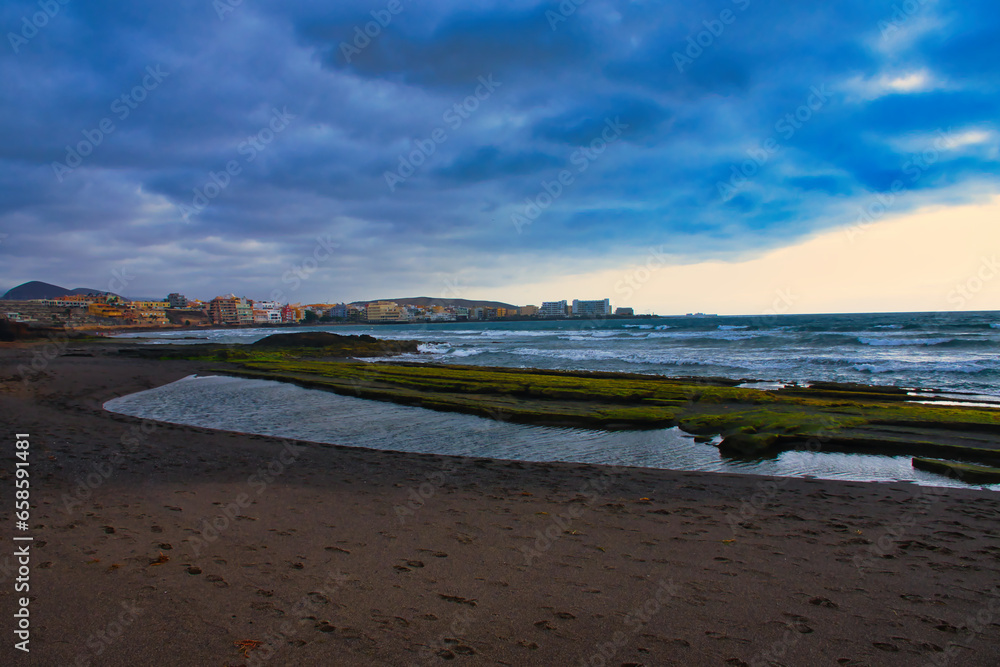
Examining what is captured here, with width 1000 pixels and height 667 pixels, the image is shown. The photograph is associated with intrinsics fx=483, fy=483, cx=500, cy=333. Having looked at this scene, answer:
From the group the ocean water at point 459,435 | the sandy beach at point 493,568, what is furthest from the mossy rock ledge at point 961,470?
the sandy beach at point 493,568

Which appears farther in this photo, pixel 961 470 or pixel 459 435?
pixel 459 435

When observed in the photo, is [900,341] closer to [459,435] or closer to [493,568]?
[459,435]

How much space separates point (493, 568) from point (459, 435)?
7.98m

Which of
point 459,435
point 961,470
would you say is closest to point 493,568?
point 459,435

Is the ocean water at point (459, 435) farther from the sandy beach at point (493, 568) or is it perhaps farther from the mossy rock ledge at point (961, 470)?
the sandy beach at point (493, 568)

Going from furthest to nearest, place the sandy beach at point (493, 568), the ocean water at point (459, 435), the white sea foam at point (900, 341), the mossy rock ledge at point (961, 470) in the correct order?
the white sea foam at point (900, 341) → the ocean water at point (459, 435) → the mossy rock ledge at point (961, 470) → the sandy beach at point (493, 568)

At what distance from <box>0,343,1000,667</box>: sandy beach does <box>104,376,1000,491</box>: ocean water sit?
1.34 meters

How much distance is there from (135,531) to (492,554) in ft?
13.3

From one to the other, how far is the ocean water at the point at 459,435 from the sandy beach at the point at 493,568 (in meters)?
1.34

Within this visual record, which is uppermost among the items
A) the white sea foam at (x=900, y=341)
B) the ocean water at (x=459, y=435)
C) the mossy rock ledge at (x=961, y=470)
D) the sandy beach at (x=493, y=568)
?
the white sea foam at (x=900, y=341)

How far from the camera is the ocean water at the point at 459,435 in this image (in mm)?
9734

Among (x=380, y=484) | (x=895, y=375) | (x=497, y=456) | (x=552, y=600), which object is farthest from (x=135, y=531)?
(x=895, y=375)

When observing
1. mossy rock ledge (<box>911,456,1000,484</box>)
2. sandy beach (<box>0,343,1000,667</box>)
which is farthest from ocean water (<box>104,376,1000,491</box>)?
sandy beach (<box>0,343,1000,667</box>)

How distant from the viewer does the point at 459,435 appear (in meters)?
12.8
